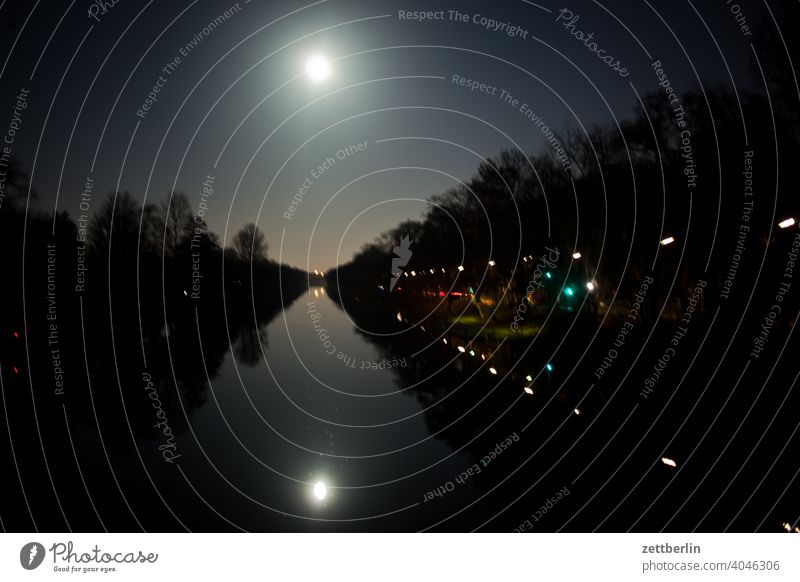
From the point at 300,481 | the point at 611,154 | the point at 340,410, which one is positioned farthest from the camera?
the point at 611,154

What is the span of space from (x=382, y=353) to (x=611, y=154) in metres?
20.8

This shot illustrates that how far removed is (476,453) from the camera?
663 inches

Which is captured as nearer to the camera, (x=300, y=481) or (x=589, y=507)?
(x=589, y=507)

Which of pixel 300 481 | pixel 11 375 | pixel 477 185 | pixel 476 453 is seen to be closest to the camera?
pixel 300 481

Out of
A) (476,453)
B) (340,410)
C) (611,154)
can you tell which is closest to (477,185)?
(611,154)

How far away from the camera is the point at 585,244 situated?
2925cm

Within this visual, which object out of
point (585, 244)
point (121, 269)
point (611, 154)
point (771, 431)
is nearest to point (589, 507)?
point (771, 431)

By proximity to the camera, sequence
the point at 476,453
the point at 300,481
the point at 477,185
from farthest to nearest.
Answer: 1. the point at 477,185
2. the point at 476,453
3. the point at 300,481
